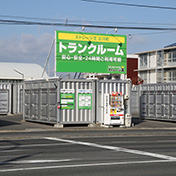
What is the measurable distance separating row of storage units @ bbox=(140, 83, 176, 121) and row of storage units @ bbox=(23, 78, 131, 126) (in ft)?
16.4

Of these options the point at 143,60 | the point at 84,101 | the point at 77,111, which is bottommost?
the point at 77,111

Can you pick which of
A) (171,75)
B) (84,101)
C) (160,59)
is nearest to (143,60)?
(160,59)

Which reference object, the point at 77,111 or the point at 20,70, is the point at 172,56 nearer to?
the point at 20,70

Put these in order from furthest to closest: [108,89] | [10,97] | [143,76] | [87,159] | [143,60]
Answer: [143,76] → [143,60] → [10,97] → [108,89] → [87,159]

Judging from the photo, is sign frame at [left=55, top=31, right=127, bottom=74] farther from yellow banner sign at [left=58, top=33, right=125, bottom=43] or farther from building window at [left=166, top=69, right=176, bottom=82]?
building window at [left=166, top=69, right=176, bottom=82]

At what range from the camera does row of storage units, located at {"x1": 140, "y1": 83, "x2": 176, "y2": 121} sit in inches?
1249

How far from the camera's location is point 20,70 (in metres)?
75.0

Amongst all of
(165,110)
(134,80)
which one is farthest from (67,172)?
(134,80)

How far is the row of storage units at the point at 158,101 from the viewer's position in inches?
1249

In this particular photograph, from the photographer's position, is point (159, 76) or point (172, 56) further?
point (159, 76)

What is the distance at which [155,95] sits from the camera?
33500mm

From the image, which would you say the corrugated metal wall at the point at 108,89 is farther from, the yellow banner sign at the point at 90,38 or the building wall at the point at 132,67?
the building wall at the point at 132,67

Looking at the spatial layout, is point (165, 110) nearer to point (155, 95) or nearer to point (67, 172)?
point (155, 95)

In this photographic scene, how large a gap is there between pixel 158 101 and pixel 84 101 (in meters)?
8.08
